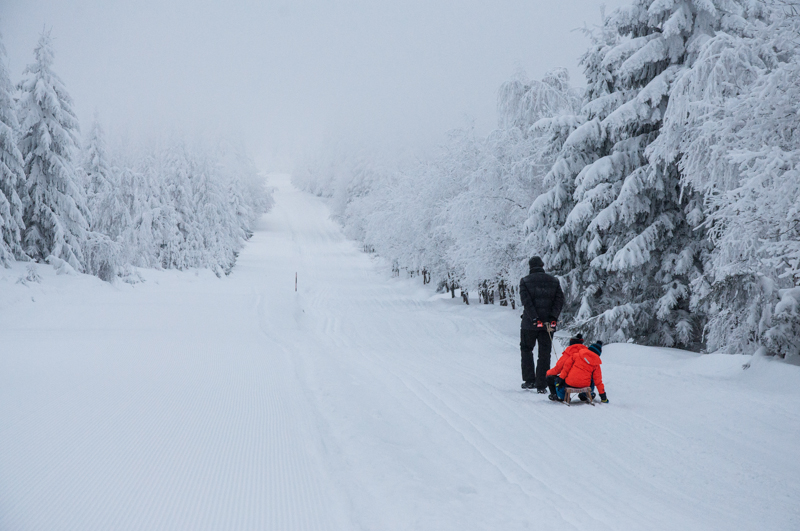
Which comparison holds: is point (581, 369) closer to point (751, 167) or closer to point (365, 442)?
point (365, 442)

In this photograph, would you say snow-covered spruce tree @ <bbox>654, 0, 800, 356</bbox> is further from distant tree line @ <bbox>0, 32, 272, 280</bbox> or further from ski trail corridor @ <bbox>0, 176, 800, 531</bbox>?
distant tree line @ <bbox>0, 32, 272, 280</bbox>

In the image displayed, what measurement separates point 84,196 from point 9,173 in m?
3.69

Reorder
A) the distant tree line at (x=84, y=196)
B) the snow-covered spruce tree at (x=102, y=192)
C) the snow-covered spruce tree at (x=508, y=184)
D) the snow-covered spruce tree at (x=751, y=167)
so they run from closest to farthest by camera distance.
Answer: the snow-covered spruce tree at (x=751, y=167) → the distant tree line at (x=84, y=196) → the snow-covered spruce tree at (x=508, y=184) → the snow-covered spruce tree at (x=102, y=192)

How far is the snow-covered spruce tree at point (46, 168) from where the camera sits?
739 inches

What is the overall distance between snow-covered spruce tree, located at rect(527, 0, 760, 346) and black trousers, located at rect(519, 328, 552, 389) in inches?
260

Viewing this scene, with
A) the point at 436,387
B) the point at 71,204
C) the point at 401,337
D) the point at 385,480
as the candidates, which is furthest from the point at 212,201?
the point at 385,480

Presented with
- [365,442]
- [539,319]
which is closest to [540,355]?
[539,319]

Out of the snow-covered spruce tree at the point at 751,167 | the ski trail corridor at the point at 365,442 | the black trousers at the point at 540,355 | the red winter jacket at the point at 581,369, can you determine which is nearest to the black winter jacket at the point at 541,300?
the black trousers at the point at 540,355

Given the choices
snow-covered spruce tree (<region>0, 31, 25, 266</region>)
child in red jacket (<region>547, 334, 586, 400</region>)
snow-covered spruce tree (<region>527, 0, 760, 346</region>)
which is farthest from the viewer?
snow-covered spruce tree (<region>0, 31, 25, 266</region>)

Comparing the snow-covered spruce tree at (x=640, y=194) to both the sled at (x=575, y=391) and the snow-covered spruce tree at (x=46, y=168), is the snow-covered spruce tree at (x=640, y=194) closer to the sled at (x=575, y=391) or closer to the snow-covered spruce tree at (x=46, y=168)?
the sled at (x=575, y=391)

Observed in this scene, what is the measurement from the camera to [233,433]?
15.4 feet

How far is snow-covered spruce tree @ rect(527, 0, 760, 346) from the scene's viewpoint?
1271 cm

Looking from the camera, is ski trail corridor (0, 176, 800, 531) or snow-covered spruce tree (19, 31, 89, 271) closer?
ski trail corridor (0, 176, 800, 531)

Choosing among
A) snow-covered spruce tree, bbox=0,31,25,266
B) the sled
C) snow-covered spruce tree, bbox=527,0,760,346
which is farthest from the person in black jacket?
snow-covered spruce tree, bbox=0,31,25,266
